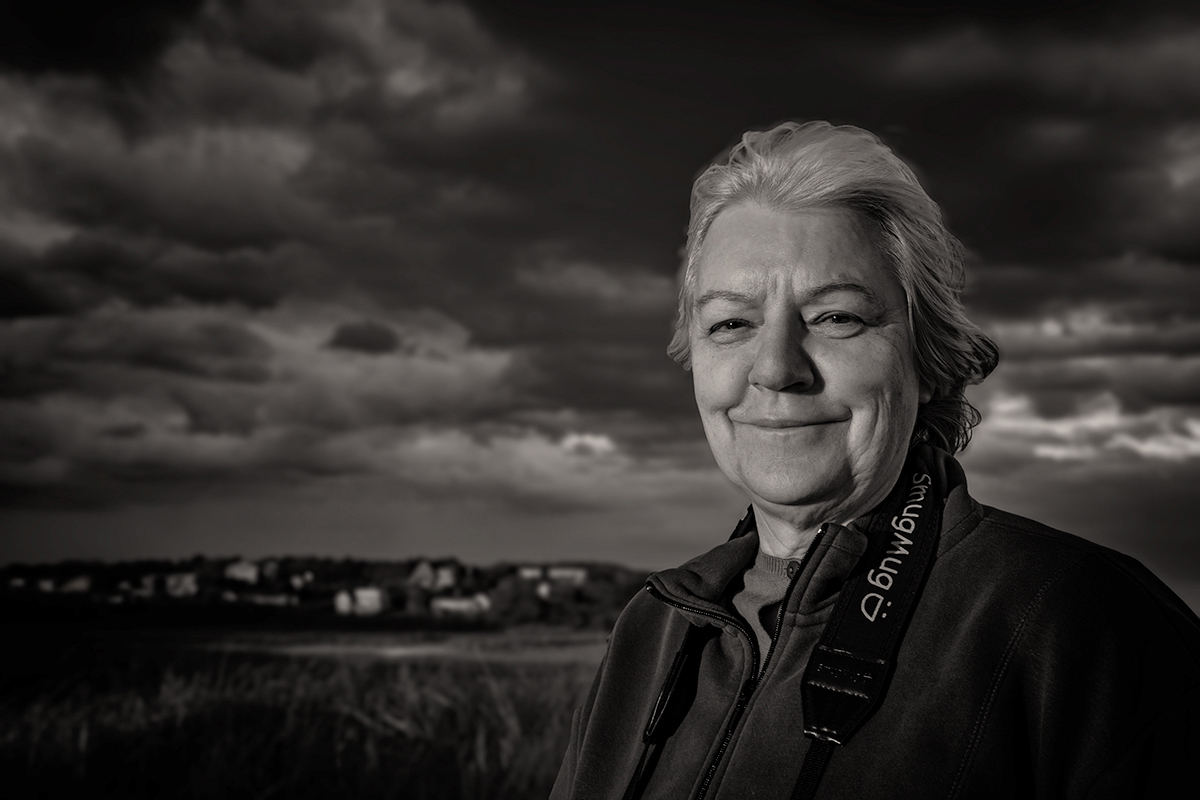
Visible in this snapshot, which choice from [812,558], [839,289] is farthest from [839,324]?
[812,558]

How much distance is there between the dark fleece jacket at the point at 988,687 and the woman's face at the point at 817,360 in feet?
0.53

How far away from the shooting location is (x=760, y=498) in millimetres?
2180

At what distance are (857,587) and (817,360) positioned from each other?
491 mm

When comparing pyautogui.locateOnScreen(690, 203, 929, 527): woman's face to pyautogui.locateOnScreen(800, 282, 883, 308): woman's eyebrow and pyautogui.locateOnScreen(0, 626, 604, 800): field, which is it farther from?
pyautogui.locateOnScreen(0, 626, 604, 800): field

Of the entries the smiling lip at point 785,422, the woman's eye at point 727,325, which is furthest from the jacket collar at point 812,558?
the woman's eye at point 727,325

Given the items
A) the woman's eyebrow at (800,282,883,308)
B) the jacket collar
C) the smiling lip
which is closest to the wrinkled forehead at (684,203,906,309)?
the woman's eyebrow at (800,282,883,308)

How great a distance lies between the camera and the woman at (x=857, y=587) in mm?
1637

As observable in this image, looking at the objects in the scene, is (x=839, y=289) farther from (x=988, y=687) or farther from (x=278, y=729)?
(x=278, y=729)

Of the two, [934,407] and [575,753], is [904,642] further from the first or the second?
[575,753]

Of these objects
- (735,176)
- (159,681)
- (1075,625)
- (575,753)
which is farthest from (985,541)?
(159,681)

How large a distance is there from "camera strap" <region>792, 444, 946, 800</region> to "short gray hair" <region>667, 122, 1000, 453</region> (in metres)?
0.32

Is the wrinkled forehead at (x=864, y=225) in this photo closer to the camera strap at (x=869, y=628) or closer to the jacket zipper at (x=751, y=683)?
the camera strap at (x=869, y=628)

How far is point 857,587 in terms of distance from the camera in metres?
1.91

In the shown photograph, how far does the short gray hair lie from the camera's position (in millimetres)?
2068
